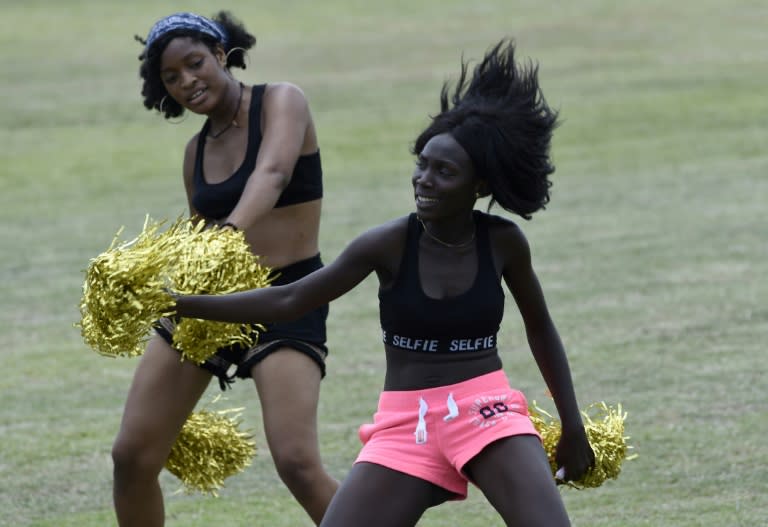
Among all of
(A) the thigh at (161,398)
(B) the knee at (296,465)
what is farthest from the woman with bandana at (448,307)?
(A) the thigh at (161,398)

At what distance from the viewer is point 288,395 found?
18.7 ft

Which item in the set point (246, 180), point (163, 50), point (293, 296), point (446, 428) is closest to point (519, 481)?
point (446, 428)

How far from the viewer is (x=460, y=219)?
16.1 ft

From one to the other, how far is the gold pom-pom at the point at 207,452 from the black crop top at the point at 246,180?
837mm

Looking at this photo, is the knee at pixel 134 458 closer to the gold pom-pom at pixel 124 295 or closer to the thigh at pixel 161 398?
the thigh at pixel 161 398

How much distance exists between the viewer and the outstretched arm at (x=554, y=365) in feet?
16.4

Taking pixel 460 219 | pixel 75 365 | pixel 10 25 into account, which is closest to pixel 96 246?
pixel 75 365

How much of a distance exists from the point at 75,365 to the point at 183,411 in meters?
4.66

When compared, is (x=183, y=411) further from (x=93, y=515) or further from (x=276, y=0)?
(x=276, y=0)

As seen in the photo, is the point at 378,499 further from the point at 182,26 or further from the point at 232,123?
the point at 182,26

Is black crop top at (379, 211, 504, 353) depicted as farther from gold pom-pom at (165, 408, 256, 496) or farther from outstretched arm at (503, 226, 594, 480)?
gold pom-pom at (165, 408, 256, 496)

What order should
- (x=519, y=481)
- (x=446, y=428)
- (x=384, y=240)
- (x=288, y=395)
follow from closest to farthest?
1. (x=519, y=481)
2. (x=446, y=428)
3. (x=384, y=240)
4. (x=288, y=395)

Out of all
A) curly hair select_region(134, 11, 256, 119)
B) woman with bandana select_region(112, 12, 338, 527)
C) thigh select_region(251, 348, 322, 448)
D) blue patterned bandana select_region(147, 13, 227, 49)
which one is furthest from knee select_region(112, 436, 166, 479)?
blue patterned bandana select_region(147, 13, 227, 49)

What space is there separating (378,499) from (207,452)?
1.71 meters
